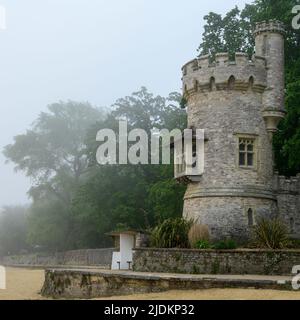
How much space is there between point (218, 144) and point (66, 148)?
3550 centimetres

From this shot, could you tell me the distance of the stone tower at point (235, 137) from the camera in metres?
26.6

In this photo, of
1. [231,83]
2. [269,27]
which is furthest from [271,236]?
[269,27]

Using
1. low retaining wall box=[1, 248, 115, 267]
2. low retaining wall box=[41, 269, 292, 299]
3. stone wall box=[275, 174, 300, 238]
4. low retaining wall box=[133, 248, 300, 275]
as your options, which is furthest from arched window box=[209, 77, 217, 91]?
low retaining wall box=[1, 248, 115, 267]

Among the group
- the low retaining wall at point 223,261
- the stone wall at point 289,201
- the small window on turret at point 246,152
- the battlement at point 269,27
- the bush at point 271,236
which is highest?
the battlement at point 269,27

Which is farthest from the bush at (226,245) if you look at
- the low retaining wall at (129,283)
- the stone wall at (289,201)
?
the stone wall at (289,201)

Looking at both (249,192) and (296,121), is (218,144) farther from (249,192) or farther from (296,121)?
(296,121)

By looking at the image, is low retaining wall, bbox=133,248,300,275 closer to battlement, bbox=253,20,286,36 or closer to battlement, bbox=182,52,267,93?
battlement, bbox=182,52,267,93

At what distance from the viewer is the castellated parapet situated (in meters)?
26.7

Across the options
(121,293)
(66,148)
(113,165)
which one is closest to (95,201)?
(113,165)

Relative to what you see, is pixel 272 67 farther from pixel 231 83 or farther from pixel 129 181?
pixel 129 181

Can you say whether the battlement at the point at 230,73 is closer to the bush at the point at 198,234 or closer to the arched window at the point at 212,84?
the arched window at the point at 212,84

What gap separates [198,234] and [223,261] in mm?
3364

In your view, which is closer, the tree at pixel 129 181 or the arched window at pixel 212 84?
the arched window at pixel 212 84

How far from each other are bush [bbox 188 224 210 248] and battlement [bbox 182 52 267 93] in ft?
20.1
